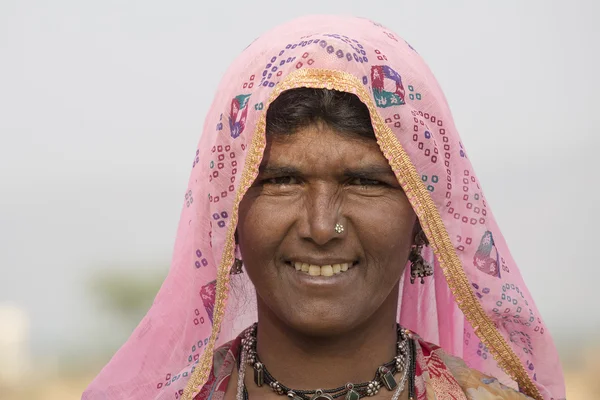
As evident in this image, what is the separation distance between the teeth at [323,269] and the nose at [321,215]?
3.2 inches

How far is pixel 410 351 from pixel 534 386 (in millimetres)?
396

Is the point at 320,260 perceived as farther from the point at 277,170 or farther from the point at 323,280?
the point at 277,170

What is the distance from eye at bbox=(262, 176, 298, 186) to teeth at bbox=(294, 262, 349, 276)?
0.77 feet

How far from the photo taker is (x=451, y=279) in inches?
110

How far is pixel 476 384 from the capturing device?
9.48ft

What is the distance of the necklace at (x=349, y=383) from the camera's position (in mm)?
2846

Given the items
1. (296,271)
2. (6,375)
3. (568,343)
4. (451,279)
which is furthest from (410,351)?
(6,375)

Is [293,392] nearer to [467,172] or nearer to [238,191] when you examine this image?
[238,191]

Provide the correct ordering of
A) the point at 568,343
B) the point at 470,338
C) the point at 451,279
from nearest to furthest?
1. the point at 451,279
2. the point at 470,338
3. the point at 568,343

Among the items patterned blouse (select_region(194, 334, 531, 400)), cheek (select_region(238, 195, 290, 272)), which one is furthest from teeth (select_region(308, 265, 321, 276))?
patterned blouse (select_region(194, 334, 531, 400))

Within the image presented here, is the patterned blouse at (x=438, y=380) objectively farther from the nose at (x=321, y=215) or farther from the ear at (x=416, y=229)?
the nose at (x=321, y=215)

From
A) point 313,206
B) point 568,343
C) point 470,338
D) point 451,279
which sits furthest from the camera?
point 568,343

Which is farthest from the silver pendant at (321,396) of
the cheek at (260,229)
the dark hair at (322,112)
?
the dark hair at (322,112)

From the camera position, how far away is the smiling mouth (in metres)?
2.66
